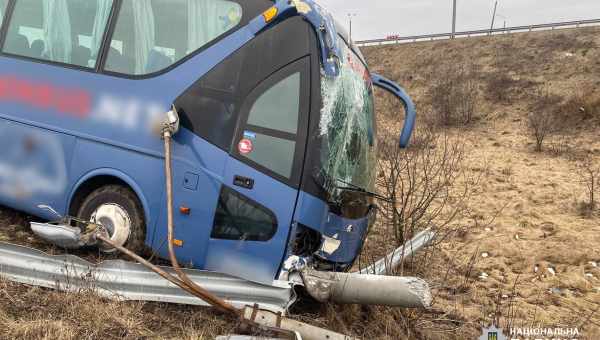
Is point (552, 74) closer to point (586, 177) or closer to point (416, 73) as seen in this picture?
point (416, 73)

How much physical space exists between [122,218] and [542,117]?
50.1 feet

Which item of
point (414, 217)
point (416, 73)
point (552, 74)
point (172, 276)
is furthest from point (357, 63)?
point (416, 73)

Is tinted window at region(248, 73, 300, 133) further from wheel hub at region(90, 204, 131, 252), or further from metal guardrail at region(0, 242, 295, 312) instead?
wheel hub at region(90, 204, 131, 252)

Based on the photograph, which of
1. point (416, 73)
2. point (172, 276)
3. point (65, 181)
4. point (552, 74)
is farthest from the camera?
point (416, 73)

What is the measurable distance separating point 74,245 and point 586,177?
35.7ft

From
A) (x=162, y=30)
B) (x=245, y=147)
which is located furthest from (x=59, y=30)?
(x=245, y=147)

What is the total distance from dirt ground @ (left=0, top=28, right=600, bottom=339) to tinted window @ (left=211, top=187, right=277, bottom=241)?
0.68 meters

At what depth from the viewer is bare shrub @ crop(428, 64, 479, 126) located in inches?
740

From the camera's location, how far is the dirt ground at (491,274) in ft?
13.0

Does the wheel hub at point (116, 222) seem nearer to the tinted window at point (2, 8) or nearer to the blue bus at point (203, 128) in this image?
the blue bus at point (203, 128)

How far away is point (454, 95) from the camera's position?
20125mm

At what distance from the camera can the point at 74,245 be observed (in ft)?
15.3

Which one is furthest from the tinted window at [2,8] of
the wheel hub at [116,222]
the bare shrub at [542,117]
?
the bare shrub at [542,117]

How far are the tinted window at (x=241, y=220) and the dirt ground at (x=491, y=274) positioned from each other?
68 centimetres
